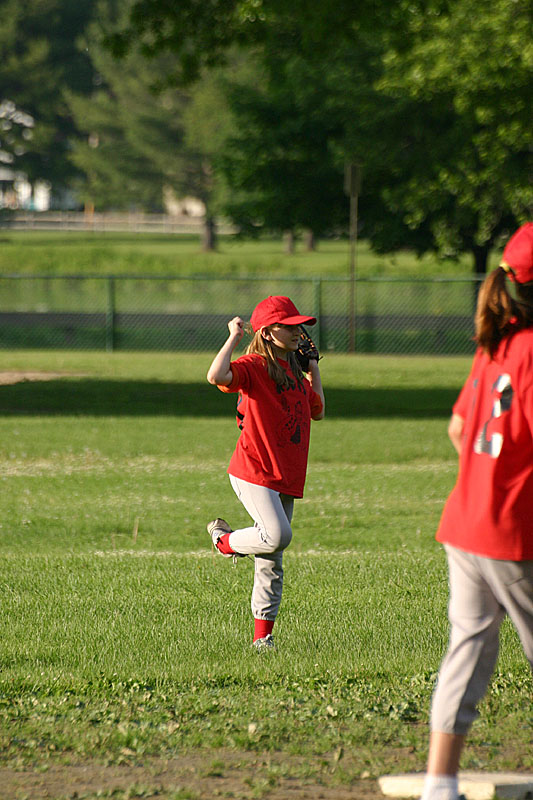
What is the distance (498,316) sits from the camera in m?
3.22

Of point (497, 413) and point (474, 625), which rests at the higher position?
point (497, 413)

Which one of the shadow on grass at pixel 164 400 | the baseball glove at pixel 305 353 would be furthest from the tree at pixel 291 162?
the baseball glove at pixel 305 353

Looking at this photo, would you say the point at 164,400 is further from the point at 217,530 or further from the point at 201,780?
the point at 201,780

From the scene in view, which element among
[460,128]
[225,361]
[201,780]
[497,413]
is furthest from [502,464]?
[460,128]

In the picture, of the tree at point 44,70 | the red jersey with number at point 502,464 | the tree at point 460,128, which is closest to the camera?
the red jersey with number at point 502,464

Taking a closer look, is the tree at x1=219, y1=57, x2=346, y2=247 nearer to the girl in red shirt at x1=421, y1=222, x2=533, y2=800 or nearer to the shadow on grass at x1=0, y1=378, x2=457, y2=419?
the shadow on grass at x1=0, y1=378, x2=457, y2=419

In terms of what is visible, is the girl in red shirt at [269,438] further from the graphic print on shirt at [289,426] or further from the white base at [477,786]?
the white base at [477,786]

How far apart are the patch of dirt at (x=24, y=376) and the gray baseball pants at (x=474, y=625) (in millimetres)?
14798

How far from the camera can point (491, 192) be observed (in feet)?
73.6

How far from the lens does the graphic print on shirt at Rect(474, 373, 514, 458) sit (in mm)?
3156

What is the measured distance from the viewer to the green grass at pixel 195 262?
45438mm

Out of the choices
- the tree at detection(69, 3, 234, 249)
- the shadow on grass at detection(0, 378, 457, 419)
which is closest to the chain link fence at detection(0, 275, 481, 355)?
the shadow on grass at detection(0, 378, 457, 419)

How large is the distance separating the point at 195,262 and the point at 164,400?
34.2 meters

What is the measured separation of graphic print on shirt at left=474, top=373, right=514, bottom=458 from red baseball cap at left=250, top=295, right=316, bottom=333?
6.42 feet
